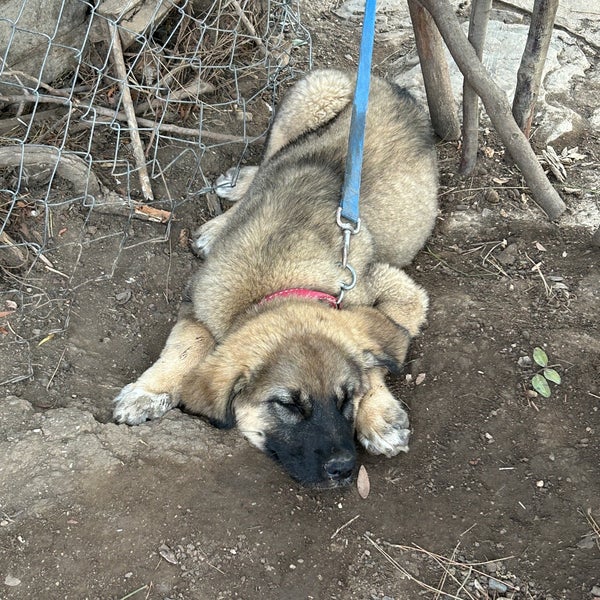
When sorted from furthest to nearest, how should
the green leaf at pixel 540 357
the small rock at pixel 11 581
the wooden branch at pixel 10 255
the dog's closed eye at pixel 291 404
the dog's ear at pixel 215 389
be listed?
the wooden branch at pixel 10 255
the green leaf at pixel 540 357
the dog's ear at pixel 215 389
the dog's closed eye at pixel 291 404
the small rock at pixel 11 581

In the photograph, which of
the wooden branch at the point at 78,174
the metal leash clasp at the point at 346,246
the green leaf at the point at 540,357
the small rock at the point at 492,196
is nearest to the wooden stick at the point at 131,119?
the wooden branch at the point at 78,174

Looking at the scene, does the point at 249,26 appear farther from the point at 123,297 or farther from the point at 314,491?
the point at 314,491

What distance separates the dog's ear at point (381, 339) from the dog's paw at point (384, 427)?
0.56 ft

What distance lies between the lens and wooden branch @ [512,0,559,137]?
3.85 meters

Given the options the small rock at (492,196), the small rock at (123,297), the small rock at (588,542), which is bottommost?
the small rock at (123,297)

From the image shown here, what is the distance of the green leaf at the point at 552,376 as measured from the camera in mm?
3195

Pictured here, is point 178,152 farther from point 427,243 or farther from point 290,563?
point 290,563

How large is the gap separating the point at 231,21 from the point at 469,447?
345cm

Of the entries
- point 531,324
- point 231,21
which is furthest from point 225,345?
point 231,21

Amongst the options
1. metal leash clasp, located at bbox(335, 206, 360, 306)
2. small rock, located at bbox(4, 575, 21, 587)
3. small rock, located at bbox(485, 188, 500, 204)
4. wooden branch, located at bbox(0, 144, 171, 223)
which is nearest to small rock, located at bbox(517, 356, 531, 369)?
metal leash clasp, located at bbox(335, 206, 360, 306)

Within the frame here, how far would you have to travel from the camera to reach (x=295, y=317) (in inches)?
120

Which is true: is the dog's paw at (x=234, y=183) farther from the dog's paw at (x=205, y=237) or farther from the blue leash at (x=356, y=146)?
the blue leash at (x=356, y=146)

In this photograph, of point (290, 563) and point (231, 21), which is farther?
point (231, 21)

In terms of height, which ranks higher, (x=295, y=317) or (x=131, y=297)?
(x=295, y=317)
